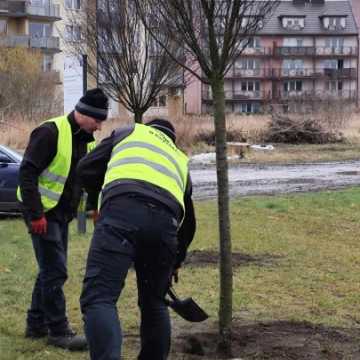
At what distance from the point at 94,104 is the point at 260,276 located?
3.25 meters

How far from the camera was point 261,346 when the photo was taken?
18.5 feet

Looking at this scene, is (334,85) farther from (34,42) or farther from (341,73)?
(34,42)

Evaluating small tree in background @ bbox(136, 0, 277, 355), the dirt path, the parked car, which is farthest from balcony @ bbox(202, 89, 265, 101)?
small tree in background @ bbox(136, 0, 277, 355)

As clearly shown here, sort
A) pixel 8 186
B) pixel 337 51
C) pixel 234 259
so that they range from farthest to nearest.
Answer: pixel 337 51 < pixel 8 186 < pixel 234 259

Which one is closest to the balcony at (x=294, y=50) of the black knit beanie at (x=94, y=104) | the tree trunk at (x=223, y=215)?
the tree trunk at (x=223, y=215)

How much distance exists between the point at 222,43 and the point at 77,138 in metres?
1.25

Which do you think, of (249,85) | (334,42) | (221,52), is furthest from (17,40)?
(221,52)

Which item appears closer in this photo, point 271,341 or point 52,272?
point 52,272

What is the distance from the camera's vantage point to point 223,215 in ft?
18.5

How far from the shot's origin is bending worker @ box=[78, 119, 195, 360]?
424cm

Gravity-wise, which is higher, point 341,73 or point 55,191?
point 341,73

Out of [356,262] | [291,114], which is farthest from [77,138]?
[291,114]

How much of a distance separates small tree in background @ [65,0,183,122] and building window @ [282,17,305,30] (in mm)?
76280

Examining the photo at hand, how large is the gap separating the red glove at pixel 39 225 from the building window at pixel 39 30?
6984 centimetres
